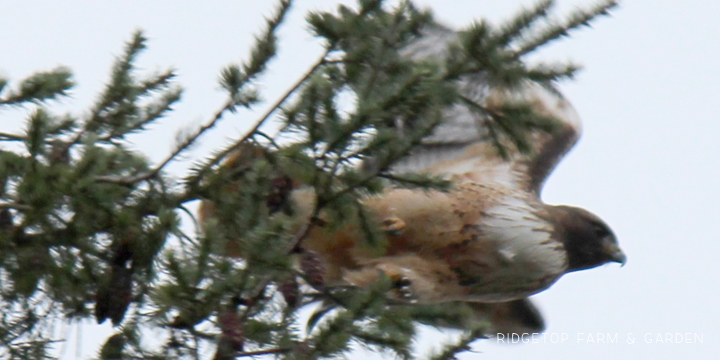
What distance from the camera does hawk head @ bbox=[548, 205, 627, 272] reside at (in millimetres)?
5652

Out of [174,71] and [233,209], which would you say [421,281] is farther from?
[233,209]

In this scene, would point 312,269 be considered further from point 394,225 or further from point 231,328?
point 394,225

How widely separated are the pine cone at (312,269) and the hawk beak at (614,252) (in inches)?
120

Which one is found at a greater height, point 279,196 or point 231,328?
point 279,196

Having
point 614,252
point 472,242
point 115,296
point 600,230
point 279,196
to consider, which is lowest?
Answer: point 115,296

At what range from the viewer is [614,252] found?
5781mm

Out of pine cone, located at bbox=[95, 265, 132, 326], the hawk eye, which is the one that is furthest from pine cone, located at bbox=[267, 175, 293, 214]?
the hawk eye

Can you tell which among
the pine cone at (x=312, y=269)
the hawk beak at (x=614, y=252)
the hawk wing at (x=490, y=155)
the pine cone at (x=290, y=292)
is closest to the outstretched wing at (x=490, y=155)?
the hawk wing at (x=490, y=155)

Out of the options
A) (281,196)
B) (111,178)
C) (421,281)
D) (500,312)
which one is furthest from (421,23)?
(500,312)

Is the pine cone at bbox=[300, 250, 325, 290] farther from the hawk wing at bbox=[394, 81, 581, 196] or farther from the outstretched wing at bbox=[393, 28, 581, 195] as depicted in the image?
the hawk wing at bbox=[394, 81, 581, 196]

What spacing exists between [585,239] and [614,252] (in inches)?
8.4

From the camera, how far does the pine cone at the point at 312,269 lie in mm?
3107

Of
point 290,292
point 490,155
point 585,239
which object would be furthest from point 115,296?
point 585,239

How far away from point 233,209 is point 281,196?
0.17 meters
